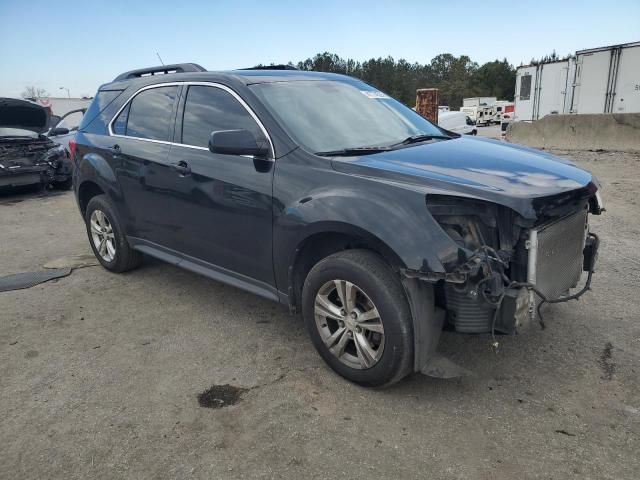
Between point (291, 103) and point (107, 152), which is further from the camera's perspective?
point (107, 152)

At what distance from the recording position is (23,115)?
33.9ft

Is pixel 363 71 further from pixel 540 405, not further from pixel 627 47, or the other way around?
pixel 540 405

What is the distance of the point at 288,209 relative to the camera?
3.15 m

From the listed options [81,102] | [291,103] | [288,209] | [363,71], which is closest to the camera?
[288,209]

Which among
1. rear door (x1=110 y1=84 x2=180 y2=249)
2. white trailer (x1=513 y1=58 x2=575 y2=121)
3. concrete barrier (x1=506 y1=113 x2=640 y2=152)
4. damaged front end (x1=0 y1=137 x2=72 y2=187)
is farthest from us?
white trailer (x1=513 y1=58 x2=575 y2=121)

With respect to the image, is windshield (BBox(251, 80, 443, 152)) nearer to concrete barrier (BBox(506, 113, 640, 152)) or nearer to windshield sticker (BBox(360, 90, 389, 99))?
windshield sticker (BBox(360, 90, 389, 99))

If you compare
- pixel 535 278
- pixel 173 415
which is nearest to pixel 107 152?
pixel 173 415

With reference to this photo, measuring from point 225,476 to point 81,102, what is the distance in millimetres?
26387

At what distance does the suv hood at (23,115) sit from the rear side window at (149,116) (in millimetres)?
6817

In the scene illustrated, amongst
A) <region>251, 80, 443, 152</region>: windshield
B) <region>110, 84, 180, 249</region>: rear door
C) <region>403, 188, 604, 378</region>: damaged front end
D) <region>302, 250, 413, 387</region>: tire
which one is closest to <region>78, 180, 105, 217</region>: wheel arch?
<region>110, 84, 180, 249</region>: rear door

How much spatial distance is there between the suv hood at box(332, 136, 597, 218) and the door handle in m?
1.32

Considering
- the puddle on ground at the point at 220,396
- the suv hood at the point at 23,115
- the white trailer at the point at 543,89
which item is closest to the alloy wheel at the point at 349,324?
the puddle on ground at the point at 220,396

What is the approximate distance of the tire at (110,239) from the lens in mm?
4844

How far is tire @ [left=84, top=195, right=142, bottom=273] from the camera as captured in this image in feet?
15.9
